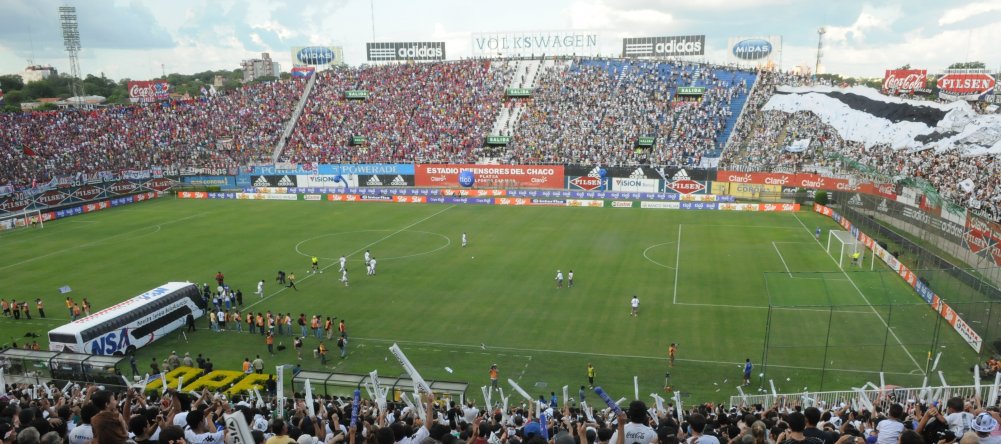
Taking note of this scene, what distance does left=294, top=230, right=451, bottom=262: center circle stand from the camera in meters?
43.3

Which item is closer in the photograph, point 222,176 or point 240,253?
point 240,253

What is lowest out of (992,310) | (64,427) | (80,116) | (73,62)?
(992,310)

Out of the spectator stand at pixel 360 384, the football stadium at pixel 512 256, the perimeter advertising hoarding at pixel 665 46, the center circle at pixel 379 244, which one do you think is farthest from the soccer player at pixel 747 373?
the perimeter advertising hoarding at pixel 665 46

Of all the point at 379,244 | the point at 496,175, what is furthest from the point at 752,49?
the point at 379,244

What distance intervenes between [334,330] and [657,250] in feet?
77.3

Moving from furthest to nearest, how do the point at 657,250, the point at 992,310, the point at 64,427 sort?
the point at 657,250 → the point at 992,310 → the point at 64,427

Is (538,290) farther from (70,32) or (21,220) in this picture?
(70,32)

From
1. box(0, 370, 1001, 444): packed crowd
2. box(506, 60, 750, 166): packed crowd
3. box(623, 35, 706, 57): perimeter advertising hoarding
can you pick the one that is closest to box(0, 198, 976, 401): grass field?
box(0, 370, 1001, 444): packed crowd

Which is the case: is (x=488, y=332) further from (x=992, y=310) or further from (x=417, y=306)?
(x=992, y=310)

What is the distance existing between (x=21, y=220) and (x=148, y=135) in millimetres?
29364

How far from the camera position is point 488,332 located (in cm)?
2875

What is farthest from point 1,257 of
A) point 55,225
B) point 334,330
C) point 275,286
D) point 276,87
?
point 276,87

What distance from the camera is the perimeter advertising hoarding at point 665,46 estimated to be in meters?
92.2

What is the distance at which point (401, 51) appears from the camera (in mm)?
102688
